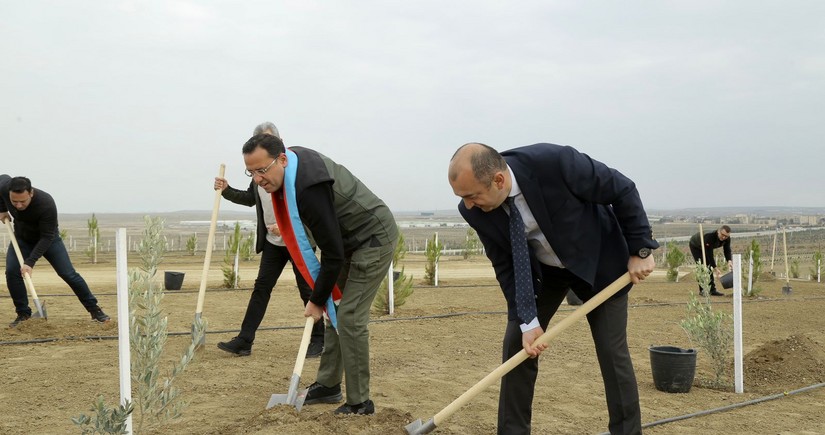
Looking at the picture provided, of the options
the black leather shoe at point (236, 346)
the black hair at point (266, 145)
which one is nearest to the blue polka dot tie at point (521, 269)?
the black hair at point (266, 145)

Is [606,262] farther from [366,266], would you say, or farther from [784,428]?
[784,428]

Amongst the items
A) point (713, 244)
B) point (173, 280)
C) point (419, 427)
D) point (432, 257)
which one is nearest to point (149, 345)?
point (419, 427)

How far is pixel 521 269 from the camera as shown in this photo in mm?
3373

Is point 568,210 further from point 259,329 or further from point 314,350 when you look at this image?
point 259,329

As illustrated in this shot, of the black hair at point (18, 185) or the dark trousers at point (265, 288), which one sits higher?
the black hair at point (18, 185)

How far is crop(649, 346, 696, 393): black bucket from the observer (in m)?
5.30

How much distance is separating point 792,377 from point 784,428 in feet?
5.64

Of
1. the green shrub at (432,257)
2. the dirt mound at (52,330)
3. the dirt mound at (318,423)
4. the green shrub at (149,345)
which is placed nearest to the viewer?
the green shrub at (149,345)

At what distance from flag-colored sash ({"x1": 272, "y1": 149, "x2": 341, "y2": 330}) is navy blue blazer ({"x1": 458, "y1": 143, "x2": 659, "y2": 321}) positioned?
1.03 meters

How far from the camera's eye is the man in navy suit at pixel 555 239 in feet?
10.7

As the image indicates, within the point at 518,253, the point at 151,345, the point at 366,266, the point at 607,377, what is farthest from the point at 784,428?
the point at 151,345

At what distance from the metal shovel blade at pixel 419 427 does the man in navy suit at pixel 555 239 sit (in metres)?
0.39

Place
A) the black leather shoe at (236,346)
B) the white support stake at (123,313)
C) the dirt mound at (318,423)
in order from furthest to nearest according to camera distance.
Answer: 1. the black leather shoe at (236,346)
2. the dirt mound at (318,423)
3. the white support stake at (123,313)

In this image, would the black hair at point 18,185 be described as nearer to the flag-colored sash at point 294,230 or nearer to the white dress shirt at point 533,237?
the flag-colored sash at point 294,230
